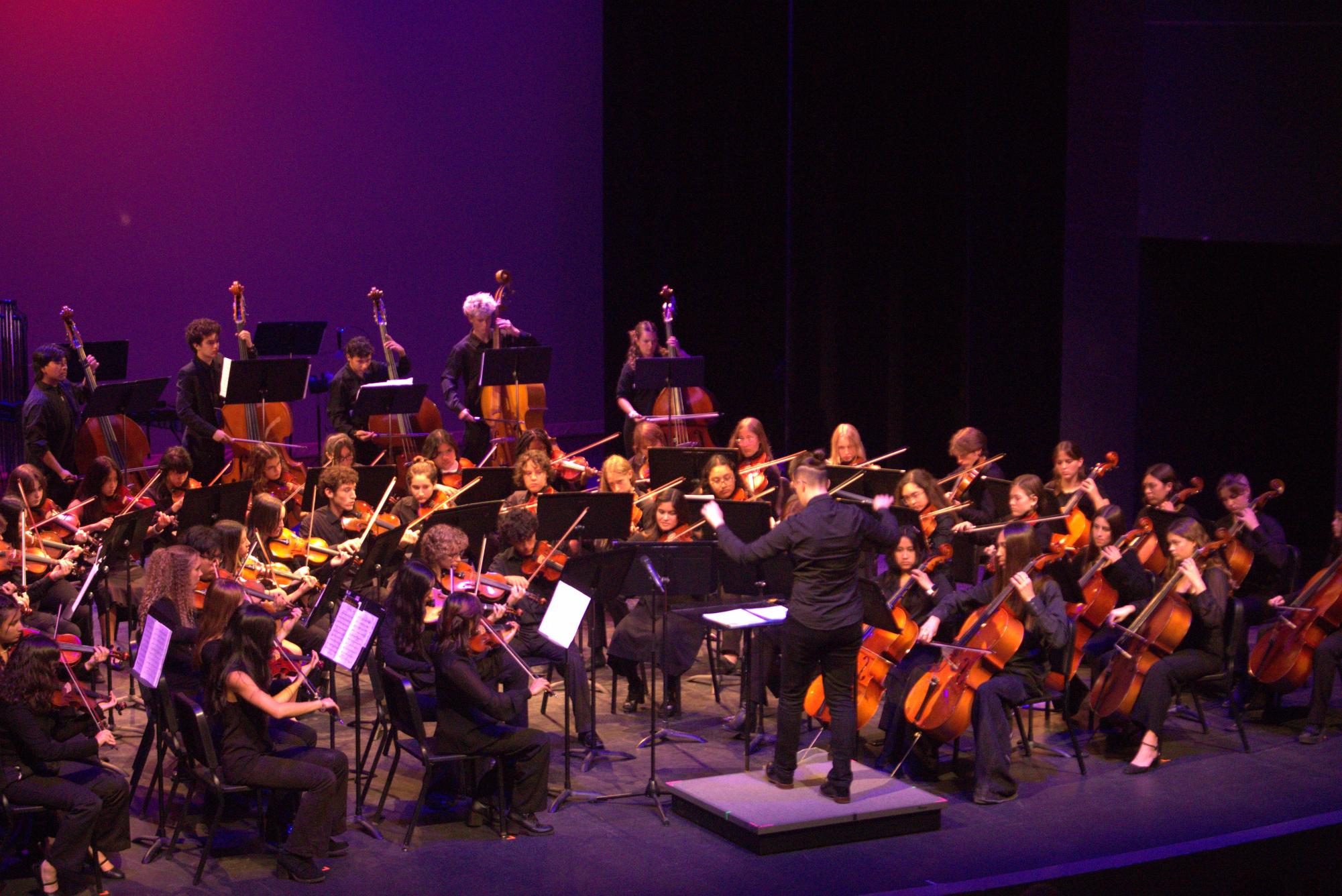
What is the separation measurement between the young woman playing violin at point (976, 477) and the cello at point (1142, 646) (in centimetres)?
125

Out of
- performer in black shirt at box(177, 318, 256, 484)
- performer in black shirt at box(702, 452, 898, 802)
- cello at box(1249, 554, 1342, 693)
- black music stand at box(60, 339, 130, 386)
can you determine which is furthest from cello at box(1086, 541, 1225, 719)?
black music stand at box(60, 339, 130, 386)

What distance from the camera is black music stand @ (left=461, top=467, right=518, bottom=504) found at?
7.42 meters

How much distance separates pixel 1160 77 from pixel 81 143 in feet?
26.0

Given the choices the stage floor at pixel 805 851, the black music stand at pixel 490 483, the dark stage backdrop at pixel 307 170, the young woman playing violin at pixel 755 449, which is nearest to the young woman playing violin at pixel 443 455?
the black music stand at pixel 490 483

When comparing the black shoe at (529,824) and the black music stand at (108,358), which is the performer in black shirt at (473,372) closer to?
the black music stand at (108,358)

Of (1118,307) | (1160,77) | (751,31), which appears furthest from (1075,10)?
(751,31)

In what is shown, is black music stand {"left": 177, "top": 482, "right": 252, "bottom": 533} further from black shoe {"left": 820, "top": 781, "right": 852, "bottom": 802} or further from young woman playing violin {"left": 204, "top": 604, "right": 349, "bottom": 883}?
black shoe {"left": 820, "top": 781, "right": 852, "bottom": 802}

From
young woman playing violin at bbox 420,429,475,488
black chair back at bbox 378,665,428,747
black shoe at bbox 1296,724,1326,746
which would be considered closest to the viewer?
black chair back at bbox 378,665,428,747

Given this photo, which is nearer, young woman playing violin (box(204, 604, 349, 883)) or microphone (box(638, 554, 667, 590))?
young woman playing violin (box(204, 604, 349, 883))

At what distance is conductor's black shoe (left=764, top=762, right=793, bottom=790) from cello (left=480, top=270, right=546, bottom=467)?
3.42 metres

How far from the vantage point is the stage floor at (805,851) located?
500cm

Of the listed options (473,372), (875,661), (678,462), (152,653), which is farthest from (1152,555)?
(152,653)

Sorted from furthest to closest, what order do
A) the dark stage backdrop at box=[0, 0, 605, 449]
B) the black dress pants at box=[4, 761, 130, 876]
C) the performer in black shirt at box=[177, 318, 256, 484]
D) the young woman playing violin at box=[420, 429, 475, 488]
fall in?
the dark stage backdrop at box=[0, 0, 605, 449]
the performer in black shirt at box=[177, 318, 256, 484]
the young woman playing violin at box=[420, 429, 475, 488]
the black dress pants at box=[4, 761, 130, 876]

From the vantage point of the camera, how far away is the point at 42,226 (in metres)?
11.0
